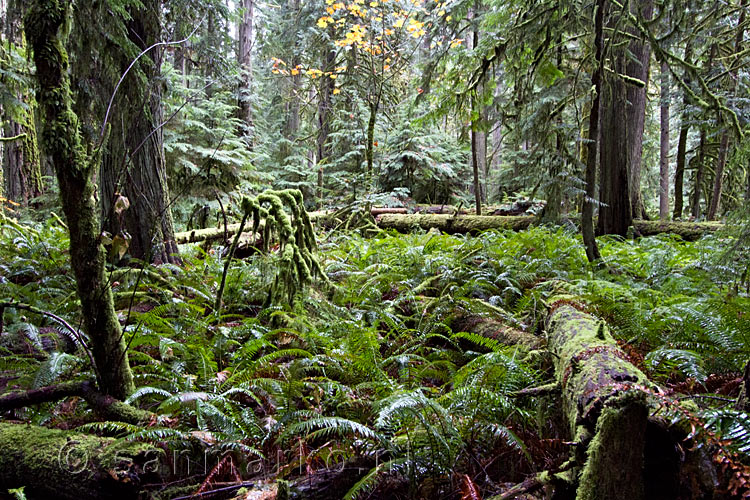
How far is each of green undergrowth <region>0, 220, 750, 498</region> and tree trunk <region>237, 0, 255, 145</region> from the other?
9.59 metres

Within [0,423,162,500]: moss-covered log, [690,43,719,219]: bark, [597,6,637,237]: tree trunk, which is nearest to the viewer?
[0,423,162,500]: moss-covered log

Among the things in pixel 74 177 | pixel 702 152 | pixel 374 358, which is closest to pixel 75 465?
pixel 74 177

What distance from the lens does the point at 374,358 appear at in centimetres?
303

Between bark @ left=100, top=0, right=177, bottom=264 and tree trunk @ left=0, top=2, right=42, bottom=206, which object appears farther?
tree trunk @ left=0, top=2, right=42, bottom=206

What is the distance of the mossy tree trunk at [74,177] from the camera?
205 centimetres

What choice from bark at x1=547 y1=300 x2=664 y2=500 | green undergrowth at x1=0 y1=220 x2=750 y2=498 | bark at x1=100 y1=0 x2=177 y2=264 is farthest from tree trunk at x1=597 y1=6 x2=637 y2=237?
bark at x1=100 y1=0 x2=177 y2=264

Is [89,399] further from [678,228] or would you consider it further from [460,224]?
[678,228]

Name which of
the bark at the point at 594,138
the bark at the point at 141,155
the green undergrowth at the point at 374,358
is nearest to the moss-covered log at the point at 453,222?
the green undergrowth at the point at 374,358

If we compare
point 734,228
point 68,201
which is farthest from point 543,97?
point 68,201

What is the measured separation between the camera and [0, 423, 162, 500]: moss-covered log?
174 centimetres

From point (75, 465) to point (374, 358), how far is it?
174 centimetres

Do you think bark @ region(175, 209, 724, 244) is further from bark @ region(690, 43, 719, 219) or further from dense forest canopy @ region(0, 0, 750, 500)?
bark @ region(690, 43, 719, 219)

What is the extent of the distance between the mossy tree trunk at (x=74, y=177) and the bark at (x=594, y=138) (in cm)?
457

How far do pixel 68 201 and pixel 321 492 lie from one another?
1.79 metres
